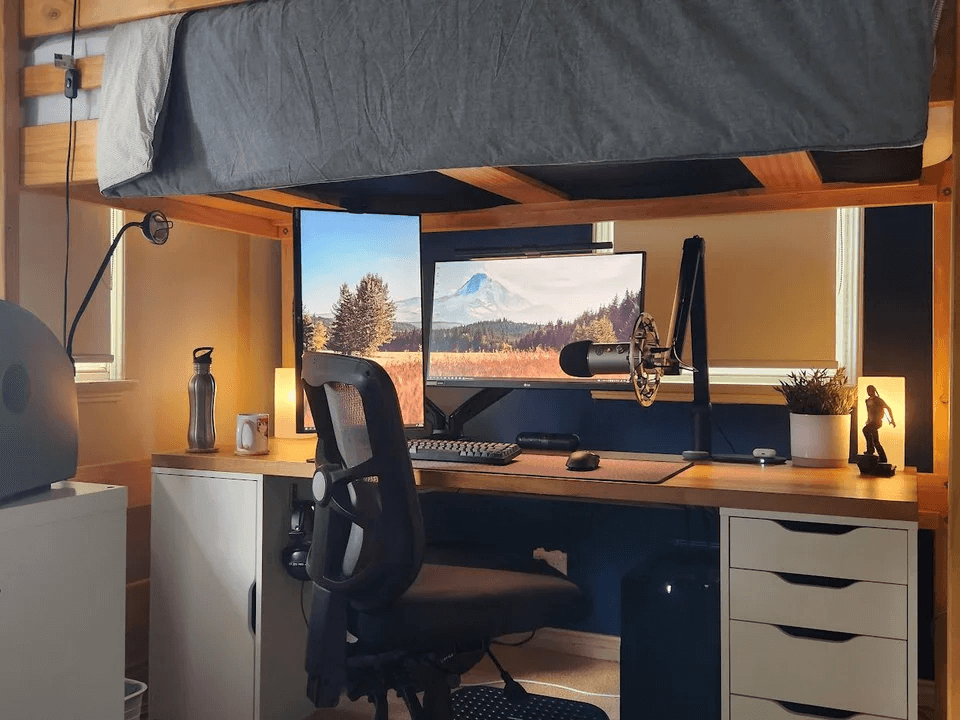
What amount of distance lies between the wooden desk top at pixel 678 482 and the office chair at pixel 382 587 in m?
0.24

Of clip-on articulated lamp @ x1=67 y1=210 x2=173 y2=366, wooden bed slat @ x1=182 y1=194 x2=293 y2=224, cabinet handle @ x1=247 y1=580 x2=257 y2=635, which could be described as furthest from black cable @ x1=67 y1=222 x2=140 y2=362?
cabinet handle @ x1=247 y1=580 x2=257 y2=635

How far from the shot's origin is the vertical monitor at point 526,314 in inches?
97.4

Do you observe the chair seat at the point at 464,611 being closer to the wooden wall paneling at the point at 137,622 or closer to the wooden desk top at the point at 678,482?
the wooden desk top at the point at 678,482

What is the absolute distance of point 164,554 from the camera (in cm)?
241

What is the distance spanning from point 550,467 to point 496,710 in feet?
2.57

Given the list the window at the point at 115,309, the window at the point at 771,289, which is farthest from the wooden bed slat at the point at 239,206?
the window at the point at 771,289

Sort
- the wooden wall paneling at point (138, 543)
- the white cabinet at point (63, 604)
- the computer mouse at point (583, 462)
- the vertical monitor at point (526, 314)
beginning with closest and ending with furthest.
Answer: the white cabinet at point (63, 604), the computer mouse at point (583, 462), the vertical monitor at point (526, 314), the wooden wall paneling at point (138, 543)

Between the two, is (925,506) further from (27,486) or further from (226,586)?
(27,486)

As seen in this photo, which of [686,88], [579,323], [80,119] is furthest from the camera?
[579,323]

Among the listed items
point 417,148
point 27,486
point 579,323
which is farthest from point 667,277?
point 27,486

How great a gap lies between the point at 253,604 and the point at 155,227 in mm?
1035

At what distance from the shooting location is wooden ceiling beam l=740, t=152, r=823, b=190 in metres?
1.99

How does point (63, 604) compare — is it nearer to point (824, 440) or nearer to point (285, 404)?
point (285, 404)

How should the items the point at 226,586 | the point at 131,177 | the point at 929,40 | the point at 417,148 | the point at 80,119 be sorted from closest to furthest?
the point at 929,40 < the point at 417,148 < the point at 131,177 < the point at 80,119 < the point at 226,586
